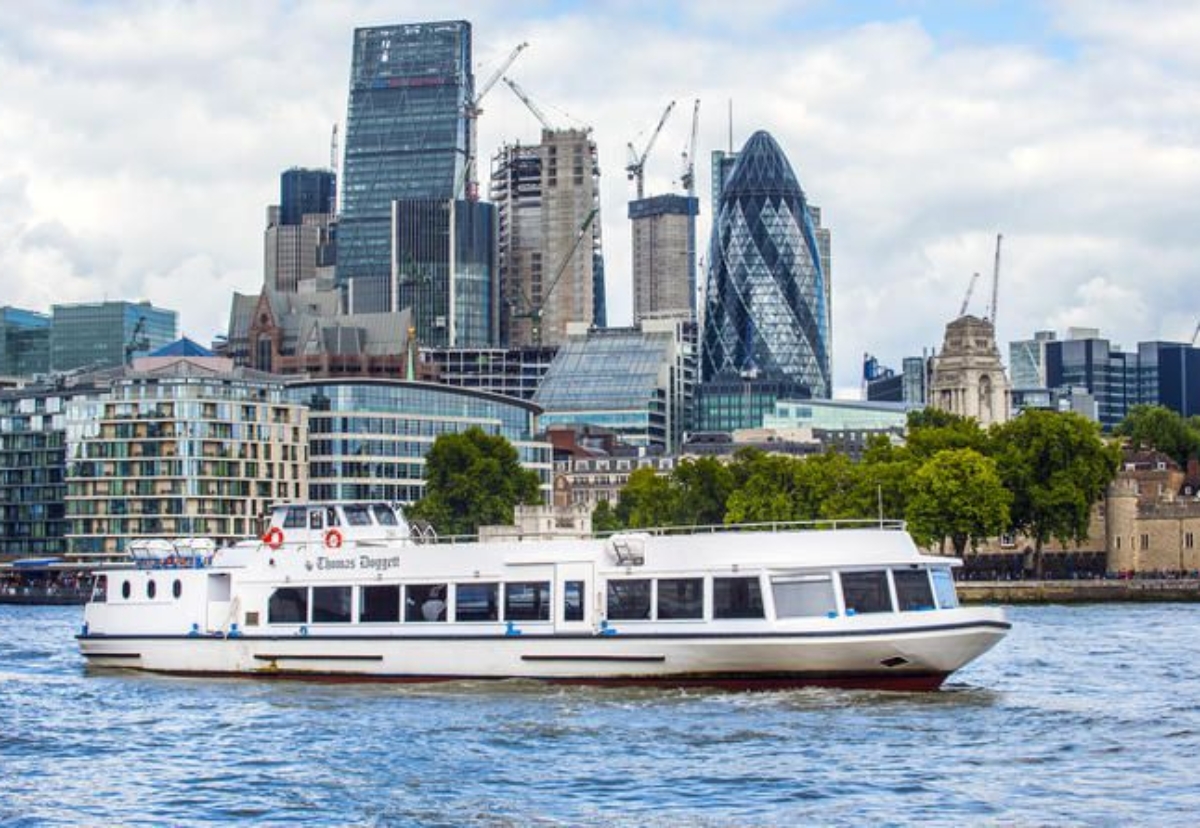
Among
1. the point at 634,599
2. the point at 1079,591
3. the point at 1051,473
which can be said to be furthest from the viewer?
the point at 1051,473

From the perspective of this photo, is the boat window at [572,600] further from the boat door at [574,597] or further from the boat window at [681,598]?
the boat window at [681,598]

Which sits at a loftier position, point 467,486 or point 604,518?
point 467,486

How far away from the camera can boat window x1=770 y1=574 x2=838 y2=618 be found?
165 ft

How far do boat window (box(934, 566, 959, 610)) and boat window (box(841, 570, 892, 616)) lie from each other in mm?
1449

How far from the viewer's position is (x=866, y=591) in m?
50.2

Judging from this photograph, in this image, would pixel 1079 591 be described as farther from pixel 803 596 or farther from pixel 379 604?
pixel 803 596

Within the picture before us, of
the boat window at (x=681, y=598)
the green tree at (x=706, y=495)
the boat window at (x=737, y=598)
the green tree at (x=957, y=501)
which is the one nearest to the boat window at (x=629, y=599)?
the boat window at (x=681, y=598)

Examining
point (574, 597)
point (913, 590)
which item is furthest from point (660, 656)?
point (913, 590)

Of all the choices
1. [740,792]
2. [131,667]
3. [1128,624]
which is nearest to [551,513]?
[1128,624]

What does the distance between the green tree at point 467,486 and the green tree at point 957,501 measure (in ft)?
129

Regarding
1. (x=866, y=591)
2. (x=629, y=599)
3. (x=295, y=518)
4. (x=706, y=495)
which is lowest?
(x=629, y=599)

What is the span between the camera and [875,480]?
438 feet

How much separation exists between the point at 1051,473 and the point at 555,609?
91.7m

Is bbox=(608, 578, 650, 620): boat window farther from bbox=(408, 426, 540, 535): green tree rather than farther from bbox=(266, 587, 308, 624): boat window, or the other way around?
bbox=(408, 426, 540, 535): green tree
